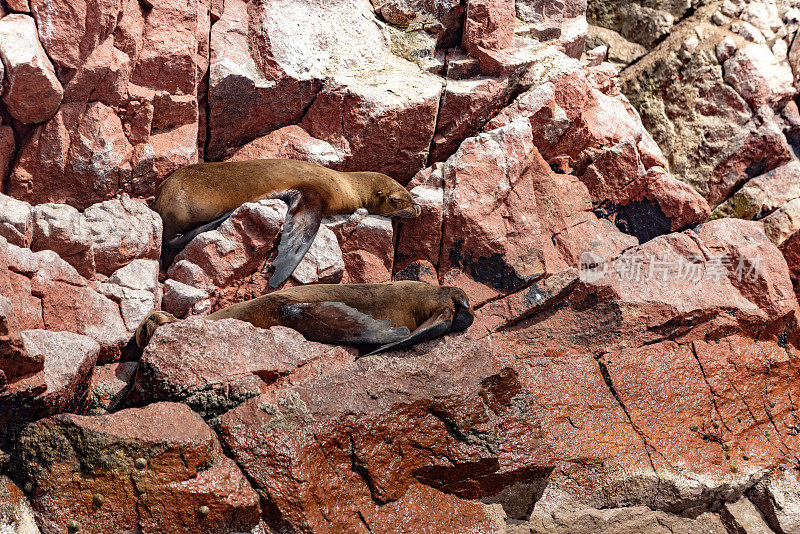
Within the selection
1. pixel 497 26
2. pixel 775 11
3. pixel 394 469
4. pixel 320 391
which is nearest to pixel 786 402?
pixel 394 469

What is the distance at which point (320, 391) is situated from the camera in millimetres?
4598

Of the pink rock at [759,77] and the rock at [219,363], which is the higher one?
the pink rock at [759,77]

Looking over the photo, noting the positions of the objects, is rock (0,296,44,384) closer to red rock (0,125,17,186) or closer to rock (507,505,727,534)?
red rock (0,125,17,186)

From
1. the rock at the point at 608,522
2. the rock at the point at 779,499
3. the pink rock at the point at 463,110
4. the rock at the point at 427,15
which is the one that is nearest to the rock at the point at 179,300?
the rock at the point at 608,522

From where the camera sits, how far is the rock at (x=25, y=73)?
5.27m

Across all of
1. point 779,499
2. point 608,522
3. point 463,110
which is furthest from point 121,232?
point 779,499

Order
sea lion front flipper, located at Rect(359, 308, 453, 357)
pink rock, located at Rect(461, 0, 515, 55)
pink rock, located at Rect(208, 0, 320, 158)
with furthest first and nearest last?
pink rock, located at Rect(461, 0, 515, 55) < pink rock, located at Rect(208, 0, 320, 158) < sea lion front flipper, located at Rect(359, 308, 453, 357)

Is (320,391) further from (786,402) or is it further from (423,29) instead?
(423,29)

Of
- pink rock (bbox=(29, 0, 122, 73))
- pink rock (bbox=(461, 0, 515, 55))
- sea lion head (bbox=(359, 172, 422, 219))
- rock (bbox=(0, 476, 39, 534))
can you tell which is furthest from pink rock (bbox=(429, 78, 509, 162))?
rock (bbox=(0, 476, 39, 534))

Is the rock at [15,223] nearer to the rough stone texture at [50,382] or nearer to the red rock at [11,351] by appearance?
the rough stone texture at [50,382]

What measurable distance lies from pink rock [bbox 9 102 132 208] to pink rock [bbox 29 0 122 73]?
0.41m

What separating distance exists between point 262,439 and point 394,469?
0.79 m

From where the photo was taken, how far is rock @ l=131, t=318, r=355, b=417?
14.8 ft

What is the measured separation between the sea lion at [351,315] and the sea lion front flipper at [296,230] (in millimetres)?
350
